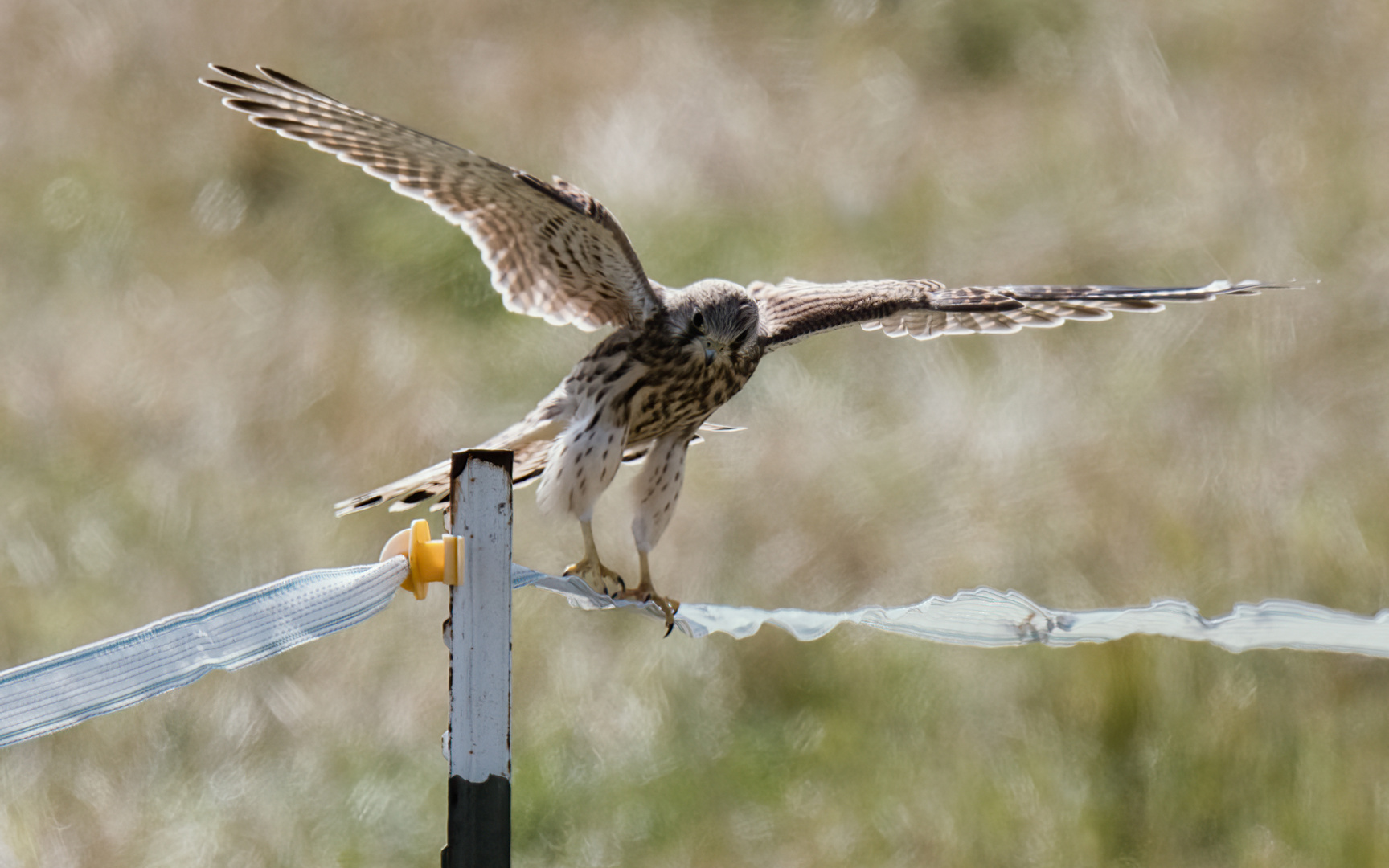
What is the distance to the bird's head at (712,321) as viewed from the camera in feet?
12.4

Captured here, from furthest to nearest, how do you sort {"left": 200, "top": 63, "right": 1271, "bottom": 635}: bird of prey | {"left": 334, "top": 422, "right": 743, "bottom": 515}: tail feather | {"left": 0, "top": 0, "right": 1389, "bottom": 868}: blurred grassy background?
{"left": 0, "top": 0, "right": 1389, "bottom": 868}: blurred grassy background
{"left": 334, "top": 422, "right": 743, "bottom": 515}: tail feather
{"left": 200, "top": 63, "right": 1271, "bottom": 635}: bird of prey

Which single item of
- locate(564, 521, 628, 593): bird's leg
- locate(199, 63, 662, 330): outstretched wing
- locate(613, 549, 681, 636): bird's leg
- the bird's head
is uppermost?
locate(199, 63, 662, 330): outstretched wing

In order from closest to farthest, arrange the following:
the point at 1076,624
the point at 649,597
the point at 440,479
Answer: the point at 1076,624
the point at 649,597
the point at 440,479

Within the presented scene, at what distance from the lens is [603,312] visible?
3.98 metres

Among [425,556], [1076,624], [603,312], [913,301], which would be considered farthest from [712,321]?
[425,556]

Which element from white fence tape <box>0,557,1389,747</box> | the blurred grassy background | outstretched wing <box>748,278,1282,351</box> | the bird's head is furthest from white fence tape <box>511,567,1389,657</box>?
the blurred grassy background

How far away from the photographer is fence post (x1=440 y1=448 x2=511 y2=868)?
1.96m

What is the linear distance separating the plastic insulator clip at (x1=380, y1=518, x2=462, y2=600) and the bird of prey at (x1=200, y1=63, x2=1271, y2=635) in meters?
1.19

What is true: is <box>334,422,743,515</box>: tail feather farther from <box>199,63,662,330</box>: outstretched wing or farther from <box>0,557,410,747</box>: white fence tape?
<box>0,557,410,747</box>: white fence tape

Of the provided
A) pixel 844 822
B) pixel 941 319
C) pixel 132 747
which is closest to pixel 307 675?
pixel 132 747

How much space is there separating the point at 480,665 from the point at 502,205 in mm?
1817

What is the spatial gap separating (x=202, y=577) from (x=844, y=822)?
2878 millimetres

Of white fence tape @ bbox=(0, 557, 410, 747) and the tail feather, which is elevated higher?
the tail feather

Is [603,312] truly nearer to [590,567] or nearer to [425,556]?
[590,567]
